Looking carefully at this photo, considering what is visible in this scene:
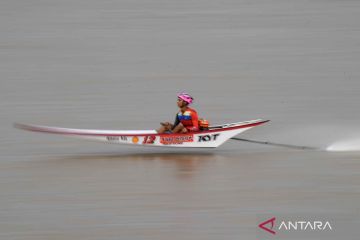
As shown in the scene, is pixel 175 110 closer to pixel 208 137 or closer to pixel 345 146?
pixel 208 137

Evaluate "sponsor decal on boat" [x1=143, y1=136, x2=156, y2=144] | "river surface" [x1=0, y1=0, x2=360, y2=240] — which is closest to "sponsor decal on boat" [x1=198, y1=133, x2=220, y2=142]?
"river surface" [x1=0, y1=0, x2=360, y2=240]

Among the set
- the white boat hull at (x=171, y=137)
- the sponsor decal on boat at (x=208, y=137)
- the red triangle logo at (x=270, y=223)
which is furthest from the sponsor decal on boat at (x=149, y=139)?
the red triangle logo at (x=270, y=223)

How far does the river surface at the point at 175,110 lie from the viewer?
12.9m

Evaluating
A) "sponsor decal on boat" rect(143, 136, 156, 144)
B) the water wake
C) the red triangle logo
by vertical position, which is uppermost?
the water wake

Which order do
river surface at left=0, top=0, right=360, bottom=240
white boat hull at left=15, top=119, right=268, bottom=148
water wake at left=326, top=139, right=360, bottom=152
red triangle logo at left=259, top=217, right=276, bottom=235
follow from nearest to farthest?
1. red triangle logo at left=259, top=217, right=276, bottom=235
2. river surface at left=0, top=0, right=360, bottom=240
3. white boat hull at left=15, top=119, right=268, bottom=148
4. water wake at left=326, top=139, right=360, bottom=152

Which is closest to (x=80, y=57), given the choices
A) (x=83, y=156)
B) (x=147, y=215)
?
(x=83, y=156)

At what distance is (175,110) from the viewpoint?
2066 centimetres

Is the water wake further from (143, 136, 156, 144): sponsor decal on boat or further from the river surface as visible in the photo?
(143, 136, 156, 144): sponsor decal on boat

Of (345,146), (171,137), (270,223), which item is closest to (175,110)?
(171,137)

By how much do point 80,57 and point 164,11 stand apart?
29.7 ft

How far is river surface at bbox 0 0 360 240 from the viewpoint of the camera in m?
12.9

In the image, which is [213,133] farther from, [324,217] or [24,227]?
[24,227]

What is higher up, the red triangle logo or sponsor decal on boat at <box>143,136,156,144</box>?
sponsor decal on boat at <box>143,136,156,144</box>

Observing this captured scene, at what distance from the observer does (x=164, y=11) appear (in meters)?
35.5
